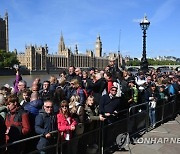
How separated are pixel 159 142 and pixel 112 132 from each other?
4.76 feet

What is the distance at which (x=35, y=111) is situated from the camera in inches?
182

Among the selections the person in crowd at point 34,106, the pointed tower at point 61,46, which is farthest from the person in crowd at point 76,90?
the pointed tower at point 61,46

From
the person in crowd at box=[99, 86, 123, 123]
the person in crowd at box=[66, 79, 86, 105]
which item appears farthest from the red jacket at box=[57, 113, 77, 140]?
the person in crowd at box=[66, 79, 86, 105]

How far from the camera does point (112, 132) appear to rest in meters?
5.54

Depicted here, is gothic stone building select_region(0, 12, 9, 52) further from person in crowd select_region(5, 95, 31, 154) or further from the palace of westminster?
person in crowd select_region(5, 95, 31, 154)

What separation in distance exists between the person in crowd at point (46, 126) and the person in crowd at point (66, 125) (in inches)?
Answer: 5.3

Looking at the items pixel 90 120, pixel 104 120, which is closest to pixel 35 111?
pixel 90 120

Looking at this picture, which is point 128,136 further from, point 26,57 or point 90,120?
point 26,57

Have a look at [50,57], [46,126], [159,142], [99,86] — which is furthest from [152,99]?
[50,57]

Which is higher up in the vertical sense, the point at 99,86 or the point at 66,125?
the point at 99,86

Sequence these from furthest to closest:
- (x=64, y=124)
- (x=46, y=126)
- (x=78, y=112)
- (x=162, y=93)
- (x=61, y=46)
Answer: (x=61, y=46) < (x=162, y=93) < (x=78, y=112) < (x=64, y=124) < (x=46, y=126)

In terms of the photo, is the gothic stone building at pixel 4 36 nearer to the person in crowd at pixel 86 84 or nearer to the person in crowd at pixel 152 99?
the person in crowd at pixel 86 84

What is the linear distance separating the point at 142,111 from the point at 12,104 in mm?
3720

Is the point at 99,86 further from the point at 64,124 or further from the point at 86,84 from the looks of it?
the point at 64,124
